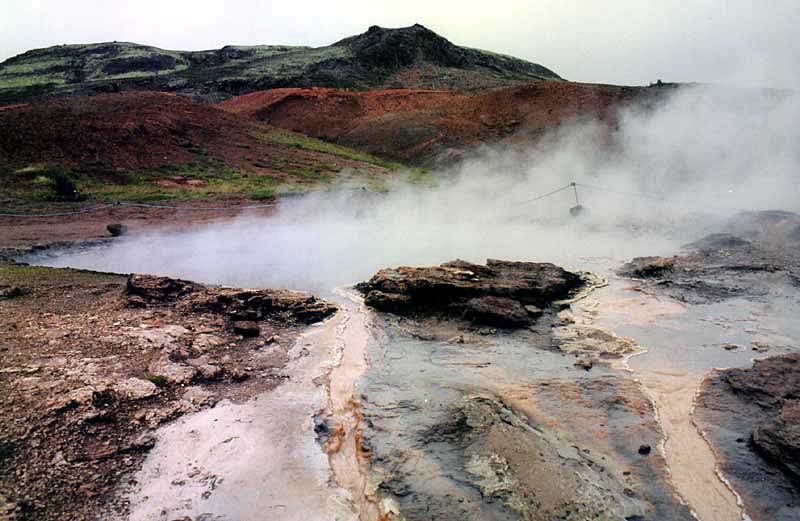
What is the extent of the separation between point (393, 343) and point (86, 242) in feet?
25.3

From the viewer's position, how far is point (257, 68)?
157 feet

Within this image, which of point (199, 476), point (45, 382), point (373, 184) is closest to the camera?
point (199, 476)

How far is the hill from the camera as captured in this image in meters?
15.6

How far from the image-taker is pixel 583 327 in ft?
20.2

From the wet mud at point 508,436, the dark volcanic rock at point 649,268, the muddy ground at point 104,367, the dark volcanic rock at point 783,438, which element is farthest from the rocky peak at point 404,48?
the dark volcanic rock at point 783,438

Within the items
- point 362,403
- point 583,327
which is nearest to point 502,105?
point 583,327

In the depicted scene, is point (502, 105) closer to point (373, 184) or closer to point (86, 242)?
point (373, 184)

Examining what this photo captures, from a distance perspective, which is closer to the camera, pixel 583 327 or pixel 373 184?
pixel 583 327

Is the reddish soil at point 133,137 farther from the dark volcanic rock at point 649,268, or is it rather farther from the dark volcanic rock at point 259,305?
the dark volcanic rock at point 649,268

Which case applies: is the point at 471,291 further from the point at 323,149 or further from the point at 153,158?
the point at 323,149

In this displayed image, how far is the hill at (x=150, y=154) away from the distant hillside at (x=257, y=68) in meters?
19.7

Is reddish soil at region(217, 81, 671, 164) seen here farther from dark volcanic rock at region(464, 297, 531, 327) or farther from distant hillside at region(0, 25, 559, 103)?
dark volcanic rock at region(464, 297, 531, 327)

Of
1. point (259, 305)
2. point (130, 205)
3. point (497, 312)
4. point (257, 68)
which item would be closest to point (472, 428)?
point (497, 312)

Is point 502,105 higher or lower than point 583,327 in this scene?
higher
